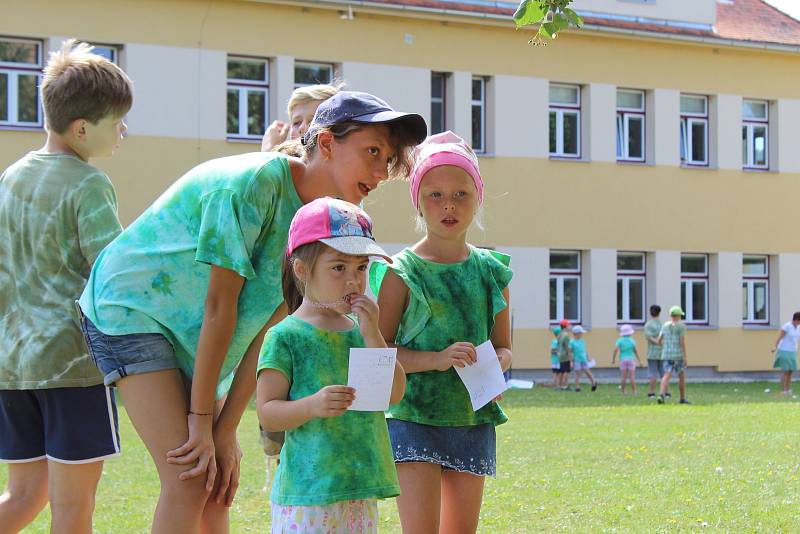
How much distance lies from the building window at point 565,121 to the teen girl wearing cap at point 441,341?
25.2 m

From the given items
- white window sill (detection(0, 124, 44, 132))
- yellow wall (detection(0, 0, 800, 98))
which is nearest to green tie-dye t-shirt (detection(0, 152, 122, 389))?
white window sill (detection(0, 124, 44, 132))

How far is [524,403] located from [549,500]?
11989 mm

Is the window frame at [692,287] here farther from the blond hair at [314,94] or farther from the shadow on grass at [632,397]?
the blond hair at [314,94]

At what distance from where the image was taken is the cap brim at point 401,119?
387cm

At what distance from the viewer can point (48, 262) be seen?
4.34 meters

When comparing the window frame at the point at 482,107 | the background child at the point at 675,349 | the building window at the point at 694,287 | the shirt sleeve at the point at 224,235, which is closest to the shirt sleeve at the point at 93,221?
the shirt sleeve at the point at 224,235

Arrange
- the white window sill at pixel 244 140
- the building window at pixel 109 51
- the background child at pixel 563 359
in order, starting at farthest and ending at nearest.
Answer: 1. the white window sill at pixel 244 140
2. the background child at pixel 563 359
3. the building window at pixel 109 51

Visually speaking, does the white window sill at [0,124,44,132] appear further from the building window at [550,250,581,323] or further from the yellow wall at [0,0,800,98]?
the building window at [550,250,581,323]

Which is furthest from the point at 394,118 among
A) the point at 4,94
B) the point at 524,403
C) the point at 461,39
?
the point at 461,39

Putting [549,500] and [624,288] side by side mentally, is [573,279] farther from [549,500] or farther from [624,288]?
[549,500]

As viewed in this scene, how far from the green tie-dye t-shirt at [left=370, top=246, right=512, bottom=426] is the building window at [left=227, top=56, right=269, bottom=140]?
858 inches

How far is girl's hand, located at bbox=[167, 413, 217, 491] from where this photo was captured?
3721 millimetres

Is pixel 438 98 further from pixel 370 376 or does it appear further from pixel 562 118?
pixel 370 376

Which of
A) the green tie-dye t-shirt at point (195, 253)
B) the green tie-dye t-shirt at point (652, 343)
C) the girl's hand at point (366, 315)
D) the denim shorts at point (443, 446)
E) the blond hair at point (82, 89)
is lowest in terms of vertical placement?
the green tie-dye t-shirt at point (652, 343)
